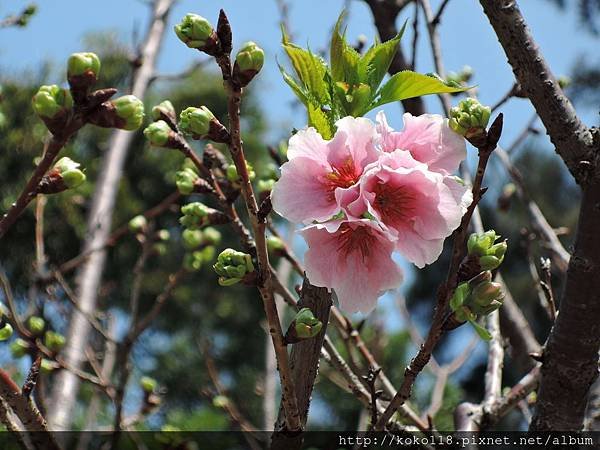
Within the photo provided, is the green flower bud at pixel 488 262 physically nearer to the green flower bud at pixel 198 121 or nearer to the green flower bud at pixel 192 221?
the green flower bud at pixel 198 121

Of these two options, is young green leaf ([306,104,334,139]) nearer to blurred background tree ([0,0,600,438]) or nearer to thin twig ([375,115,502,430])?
thin twig ([375,115,502,430])

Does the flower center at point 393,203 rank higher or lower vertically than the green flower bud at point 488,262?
higher

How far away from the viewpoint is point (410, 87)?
28.3 inches

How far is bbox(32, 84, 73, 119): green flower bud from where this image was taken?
58 centimetres

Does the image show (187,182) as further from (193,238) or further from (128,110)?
(193,238)

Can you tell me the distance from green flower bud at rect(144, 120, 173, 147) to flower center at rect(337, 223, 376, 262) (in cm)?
23

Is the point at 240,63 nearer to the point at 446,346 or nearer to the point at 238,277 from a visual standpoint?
the point at 238,277

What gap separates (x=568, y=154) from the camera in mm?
818

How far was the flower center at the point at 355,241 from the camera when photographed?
68cm

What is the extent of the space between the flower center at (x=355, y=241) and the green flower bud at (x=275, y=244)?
1.36ft

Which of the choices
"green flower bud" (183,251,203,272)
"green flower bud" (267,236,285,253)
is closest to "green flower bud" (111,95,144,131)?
"green flower bud" (267,236,285,253)

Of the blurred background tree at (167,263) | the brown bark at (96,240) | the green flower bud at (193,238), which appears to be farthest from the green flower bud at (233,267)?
the blurred background tree at (167,263)

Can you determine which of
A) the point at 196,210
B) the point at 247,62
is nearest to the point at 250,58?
the point at 247,62

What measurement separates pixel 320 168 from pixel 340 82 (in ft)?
0.42
